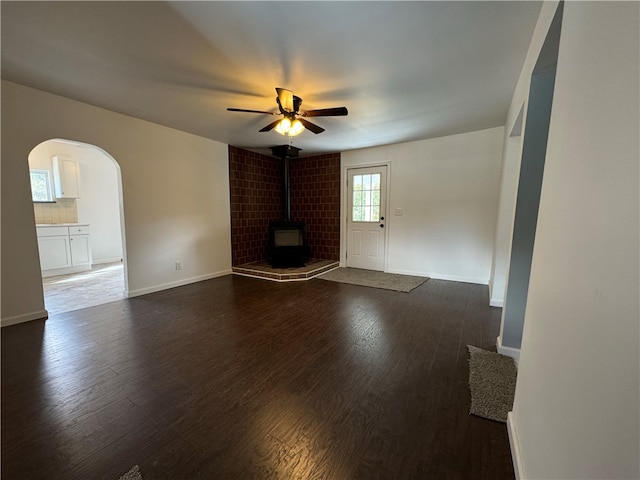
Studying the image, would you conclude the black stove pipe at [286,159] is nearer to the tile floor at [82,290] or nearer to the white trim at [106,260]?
the tile floor at [82,290]

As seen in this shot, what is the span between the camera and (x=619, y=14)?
0.63 meters

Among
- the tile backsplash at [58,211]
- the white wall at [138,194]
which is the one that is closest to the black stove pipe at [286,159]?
the white wall at [138,194]

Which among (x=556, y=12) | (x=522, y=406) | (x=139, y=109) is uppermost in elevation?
(x=139, y=109)

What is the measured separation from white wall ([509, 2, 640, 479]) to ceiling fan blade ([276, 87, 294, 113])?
1901mm

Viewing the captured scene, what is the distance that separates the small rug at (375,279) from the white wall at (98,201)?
4952 mm

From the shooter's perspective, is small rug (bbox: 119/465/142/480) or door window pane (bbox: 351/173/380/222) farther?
door window pane (bbox: 351/173/380/222)

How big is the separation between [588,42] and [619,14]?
8.2 inches

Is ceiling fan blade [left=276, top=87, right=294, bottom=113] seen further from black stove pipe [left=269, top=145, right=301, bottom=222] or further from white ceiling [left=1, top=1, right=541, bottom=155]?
black stove pipe [left=269, top=145, right=301, bottom=222]

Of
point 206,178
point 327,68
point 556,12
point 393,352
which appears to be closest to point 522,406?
point 393,352

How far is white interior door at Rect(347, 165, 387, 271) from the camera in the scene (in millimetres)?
5020

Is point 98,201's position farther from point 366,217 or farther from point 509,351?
point 509,351

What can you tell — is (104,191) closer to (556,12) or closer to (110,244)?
(110,244)

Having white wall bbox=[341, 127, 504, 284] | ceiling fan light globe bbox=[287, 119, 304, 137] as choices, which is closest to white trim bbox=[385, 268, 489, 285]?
white wall bbox=[341, 127, 504, 284]

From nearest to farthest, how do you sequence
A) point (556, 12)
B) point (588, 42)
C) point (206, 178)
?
1. point (588, 42)
2. point (556, 12)
3. point (206, 178)
